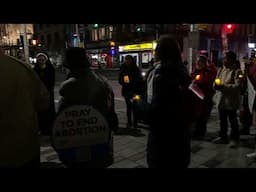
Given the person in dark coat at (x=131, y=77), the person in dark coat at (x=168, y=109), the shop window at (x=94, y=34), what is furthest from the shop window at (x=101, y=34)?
Answer: the person in dark coat at (x=168, y=109)

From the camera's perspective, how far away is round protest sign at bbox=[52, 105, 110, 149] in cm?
220

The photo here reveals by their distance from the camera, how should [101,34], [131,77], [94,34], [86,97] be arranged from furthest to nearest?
[94,34]
[101,34]
[131,77]
[86,97]

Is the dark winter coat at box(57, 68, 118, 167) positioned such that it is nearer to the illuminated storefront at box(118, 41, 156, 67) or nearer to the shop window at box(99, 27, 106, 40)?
the illuminated storefront at box(118, 41, 156, 67)

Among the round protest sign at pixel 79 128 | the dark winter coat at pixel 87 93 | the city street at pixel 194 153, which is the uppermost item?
the dark winter coat at pixel 87 93

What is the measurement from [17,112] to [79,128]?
521 millimetres

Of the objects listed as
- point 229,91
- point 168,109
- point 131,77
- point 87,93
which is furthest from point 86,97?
point 131,77

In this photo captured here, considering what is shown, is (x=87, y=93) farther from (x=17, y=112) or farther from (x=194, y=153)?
(x=194, y=153)

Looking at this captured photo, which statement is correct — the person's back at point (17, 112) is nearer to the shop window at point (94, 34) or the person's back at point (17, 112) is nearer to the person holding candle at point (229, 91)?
the person holding candle at point (229, 91)

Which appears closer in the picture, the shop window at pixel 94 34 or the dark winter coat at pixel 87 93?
the dark winter coat at pixel 87 93

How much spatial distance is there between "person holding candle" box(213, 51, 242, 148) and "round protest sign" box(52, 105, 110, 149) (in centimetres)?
319

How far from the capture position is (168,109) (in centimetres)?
217

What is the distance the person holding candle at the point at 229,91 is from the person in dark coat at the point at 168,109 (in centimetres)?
274

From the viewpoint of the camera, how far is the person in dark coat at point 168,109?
2150 millimetres

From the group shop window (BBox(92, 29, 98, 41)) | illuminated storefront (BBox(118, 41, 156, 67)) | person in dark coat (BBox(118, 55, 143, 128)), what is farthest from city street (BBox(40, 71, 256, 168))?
shop window (BBox(92, 29, 98, 41))
